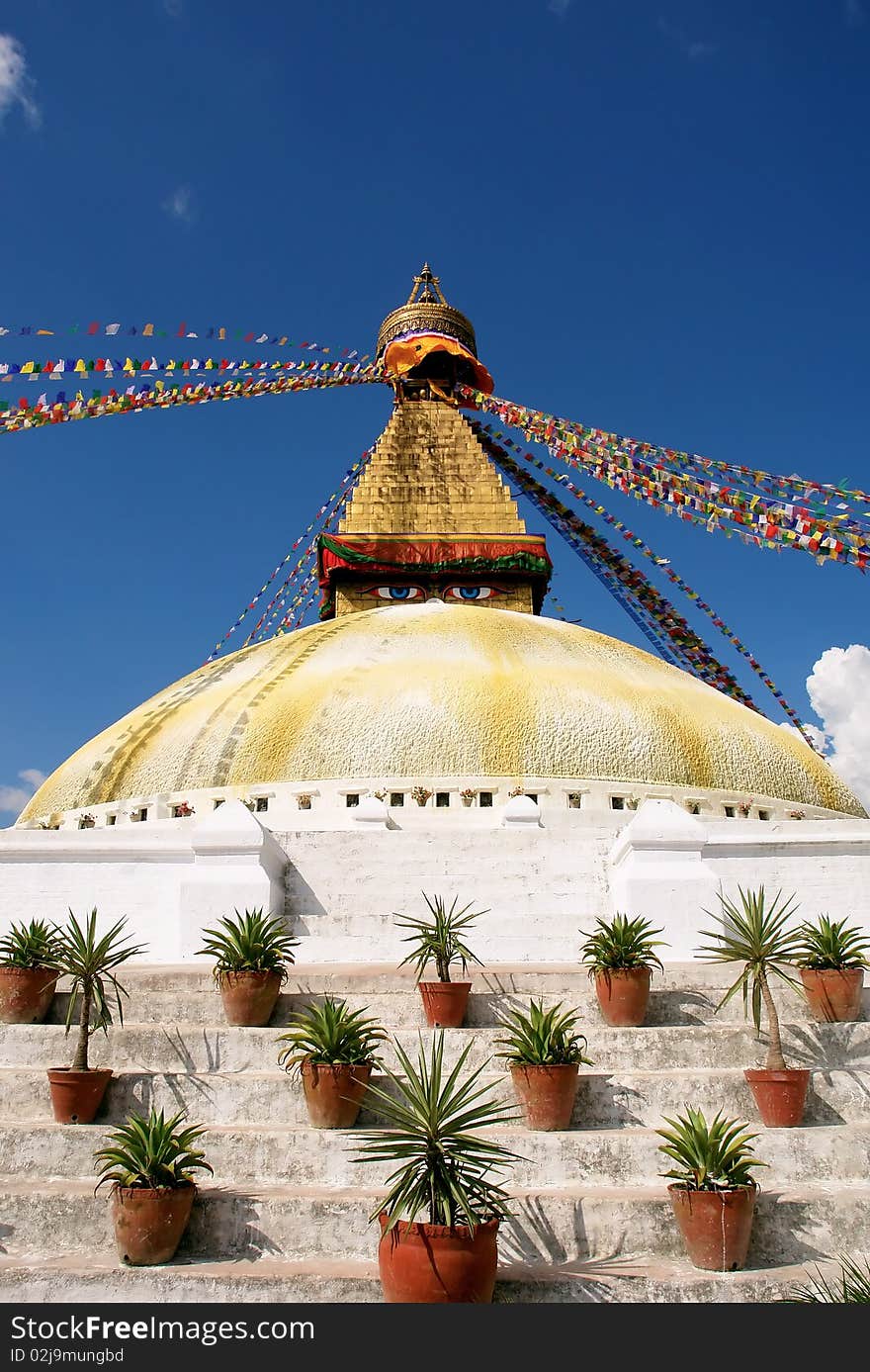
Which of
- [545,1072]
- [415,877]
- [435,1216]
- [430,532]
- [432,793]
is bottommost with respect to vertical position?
[435,1216]

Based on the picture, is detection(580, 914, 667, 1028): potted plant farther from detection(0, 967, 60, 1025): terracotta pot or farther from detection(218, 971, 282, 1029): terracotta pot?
detection(0, 967, 60, 1025): terracotta pot

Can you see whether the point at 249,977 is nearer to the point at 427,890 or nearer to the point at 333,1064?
the point at 333,1064

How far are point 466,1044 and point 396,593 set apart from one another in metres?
14.3

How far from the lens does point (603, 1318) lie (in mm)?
4066

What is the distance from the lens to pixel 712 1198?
4.71 m

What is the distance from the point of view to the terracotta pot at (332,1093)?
223 inches

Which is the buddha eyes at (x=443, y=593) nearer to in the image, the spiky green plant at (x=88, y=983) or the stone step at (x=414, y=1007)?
the stone step at (x=414, y=1007)

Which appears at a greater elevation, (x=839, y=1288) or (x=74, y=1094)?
(x=74, y=1094)

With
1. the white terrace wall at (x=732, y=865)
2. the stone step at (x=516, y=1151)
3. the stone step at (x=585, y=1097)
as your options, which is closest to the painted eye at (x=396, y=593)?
the white terrace wall at (x=732, y=865)

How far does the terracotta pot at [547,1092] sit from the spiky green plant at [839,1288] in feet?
4.81

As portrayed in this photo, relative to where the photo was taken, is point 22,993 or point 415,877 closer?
point 22,993

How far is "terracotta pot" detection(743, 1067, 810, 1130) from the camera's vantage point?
5.71 m

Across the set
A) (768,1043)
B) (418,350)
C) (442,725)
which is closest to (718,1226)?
(768,1043)

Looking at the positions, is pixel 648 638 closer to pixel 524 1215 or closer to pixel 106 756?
pixel 106 756
